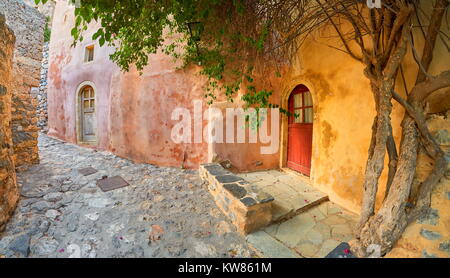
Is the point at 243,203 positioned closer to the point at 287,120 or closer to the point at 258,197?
the point at 258,197

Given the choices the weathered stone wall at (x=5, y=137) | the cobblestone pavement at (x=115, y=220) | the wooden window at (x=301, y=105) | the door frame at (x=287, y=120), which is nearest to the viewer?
the cobblestone pavement at (x=115, y=220)

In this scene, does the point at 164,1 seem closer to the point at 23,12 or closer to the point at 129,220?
the point at 129,220

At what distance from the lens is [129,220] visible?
2.59 meters

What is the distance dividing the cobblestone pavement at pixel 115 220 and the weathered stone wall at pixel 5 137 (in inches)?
8.1

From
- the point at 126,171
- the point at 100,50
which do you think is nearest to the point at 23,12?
the point at 100,50

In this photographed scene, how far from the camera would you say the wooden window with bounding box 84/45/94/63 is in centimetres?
720

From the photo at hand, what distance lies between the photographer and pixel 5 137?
2572 mm

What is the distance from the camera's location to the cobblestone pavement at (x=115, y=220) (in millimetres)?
2062

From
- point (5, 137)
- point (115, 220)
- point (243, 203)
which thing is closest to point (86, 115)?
point (5, 137)

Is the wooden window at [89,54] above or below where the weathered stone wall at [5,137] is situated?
above

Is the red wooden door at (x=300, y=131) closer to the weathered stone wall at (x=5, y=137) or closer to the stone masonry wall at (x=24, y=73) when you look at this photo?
the weathered stone wall at (x=5, y=137)

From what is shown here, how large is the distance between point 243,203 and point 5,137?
141 inches

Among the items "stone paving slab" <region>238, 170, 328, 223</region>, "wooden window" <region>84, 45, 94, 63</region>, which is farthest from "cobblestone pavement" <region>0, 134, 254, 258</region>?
"wooden window" <region>84, 45, 94, 63</region>

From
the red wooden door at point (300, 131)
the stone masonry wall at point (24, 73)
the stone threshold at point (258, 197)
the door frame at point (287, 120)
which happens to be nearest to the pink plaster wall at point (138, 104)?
the stone threshold at point (258, 197)
